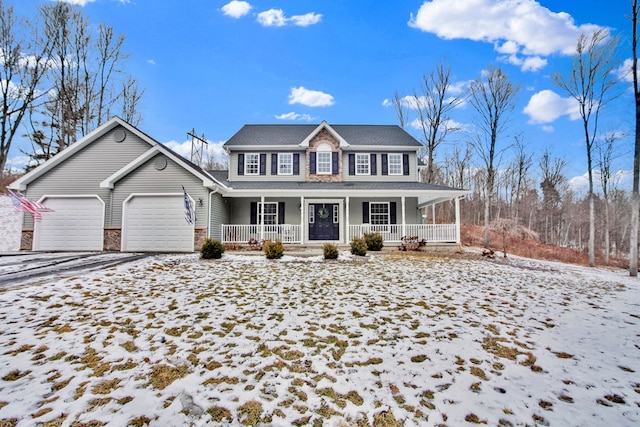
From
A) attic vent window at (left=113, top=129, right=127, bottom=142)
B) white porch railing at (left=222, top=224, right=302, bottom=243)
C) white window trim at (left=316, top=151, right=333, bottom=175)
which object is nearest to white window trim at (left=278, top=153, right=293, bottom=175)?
white window trim at (left=316, top=151, right=333, bottom=175)

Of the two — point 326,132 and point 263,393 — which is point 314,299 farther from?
point 326,132

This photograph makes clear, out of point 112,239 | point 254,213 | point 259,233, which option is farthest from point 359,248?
point 112,239

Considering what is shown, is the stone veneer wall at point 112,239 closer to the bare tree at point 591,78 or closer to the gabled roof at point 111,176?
the gabled roof at point 111,176

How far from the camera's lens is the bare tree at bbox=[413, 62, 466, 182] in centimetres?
2145

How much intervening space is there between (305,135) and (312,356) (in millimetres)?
15185

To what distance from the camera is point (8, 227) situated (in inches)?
583

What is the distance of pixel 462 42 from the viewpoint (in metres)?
17.6

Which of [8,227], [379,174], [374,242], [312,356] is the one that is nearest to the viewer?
[312,356]

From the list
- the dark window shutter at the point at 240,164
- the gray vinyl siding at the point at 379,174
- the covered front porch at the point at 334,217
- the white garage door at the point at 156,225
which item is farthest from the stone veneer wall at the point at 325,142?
the white garage door at the point at 156,225

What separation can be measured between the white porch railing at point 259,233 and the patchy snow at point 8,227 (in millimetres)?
8728

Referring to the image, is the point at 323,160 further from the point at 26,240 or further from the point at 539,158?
the point at 539,158

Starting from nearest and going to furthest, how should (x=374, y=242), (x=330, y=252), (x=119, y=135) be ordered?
(x=330, y=252)
(x=374, y=242)
(x=119, y=135)

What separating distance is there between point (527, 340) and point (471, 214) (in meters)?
34.2

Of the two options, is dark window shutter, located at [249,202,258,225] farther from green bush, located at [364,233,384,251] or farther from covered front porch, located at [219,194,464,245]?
green bush, located at [364,233,384,251]
